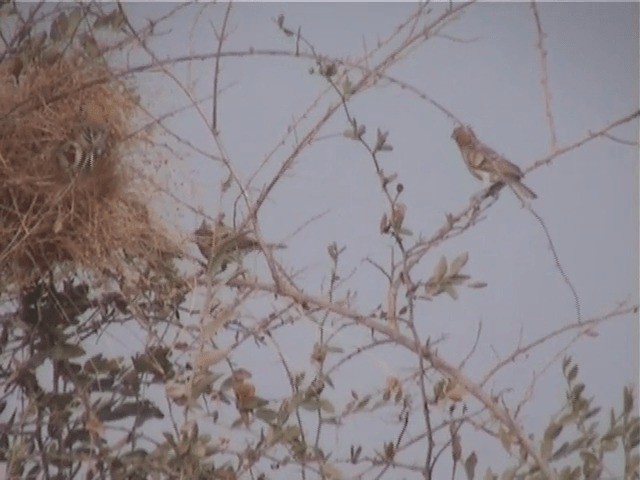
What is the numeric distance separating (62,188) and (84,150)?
0.03 meters

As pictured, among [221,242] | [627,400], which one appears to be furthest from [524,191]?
[221,242]

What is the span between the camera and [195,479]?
578 mm

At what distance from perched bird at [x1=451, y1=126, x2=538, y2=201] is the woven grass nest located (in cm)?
30

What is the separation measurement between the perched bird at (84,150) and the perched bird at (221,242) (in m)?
0.11

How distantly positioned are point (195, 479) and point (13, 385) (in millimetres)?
170

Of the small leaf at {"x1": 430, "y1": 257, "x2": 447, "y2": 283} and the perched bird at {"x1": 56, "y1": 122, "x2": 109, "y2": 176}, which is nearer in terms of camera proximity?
the perched bird at {"x1": 56, "y1": 122, "x2": 109, "y2": 176}

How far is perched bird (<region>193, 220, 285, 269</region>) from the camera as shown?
61 centimetres

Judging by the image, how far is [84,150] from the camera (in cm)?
55

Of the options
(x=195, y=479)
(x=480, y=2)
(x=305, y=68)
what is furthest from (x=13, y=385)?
(x=480, y=2)

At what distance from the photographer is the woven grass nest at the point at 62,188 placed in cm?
55

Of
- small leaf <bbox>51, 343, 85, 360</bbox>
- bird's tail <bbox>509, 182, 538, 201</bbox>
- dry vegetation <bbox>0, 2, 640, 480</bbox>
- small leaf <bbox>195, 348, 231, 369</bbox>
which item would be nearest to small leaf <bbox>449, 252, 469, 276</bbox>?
dry vegetation <bbox>0, 2, 640, 480</bbox>

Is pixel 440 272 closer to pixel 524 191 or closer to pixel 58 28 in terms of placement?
pixel 524 191

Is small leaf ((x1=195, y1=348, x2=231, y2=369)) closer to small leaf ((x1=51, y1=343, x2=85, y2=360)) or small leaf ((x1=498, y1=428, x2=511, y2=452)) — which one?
small leaf ((x1=51, y1=343, x2=85, y2=360))

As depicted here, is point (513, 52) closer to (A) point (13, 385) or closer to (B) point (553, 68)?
(B) point (553, 68)
